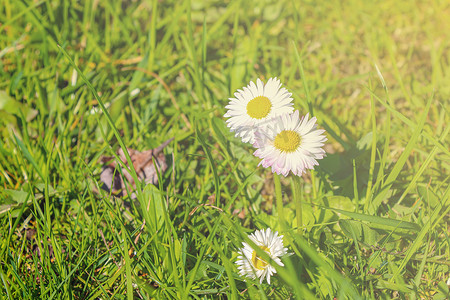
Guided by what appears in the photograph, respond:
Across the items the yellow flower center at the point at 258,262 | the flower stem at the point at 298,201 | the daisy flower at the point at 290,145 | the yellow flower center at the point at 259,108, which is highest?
the yellow flower center at the point at 259,108

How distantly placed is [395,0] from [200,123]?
1.92 m

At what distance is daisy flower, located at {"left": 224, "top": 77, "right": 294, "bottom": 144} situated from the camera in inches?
56.4

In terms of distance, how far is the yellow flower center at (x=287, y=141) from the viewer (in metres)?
1.31

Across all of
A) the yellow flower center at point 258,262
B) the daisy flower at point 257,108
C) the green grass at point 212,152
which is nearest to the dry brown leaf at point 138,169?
the green grass at point 212,152

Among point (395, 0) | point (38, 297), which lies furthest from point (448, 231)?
point (395, 0)

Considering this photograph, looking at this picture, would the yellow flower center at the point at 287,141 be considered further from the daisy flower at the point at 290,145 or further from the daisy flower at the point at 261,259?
the daisy flower at the point at 261,259

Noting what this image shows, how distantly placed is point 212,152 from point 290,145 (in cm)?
80

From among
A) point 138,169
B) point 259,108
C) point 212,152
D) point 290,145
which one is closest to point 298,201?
point 290,145

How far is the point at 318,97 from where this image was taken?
232cm

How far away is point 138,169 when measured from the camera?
1.93 m

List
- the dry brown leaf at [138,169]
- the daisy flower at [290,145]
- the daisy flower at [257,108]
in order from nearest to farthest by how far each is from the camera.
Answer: the daisy flower at [290,145], the daisy flower at [257,108], the dry brown leaf at [138,169]

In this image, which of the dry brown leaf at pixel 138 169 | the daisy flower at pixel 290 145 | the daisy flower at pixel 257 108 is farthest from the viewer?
the dry brown leaf at pixel 138 169

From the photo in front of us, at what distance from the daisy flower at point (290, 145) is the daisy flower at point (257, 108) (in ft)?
0.24

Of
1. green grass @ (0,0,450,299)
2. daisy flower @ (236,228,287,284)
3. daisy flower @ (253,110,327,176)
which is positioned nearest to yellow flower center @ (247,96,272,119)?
daisy flower @ (253,110,327,176)
